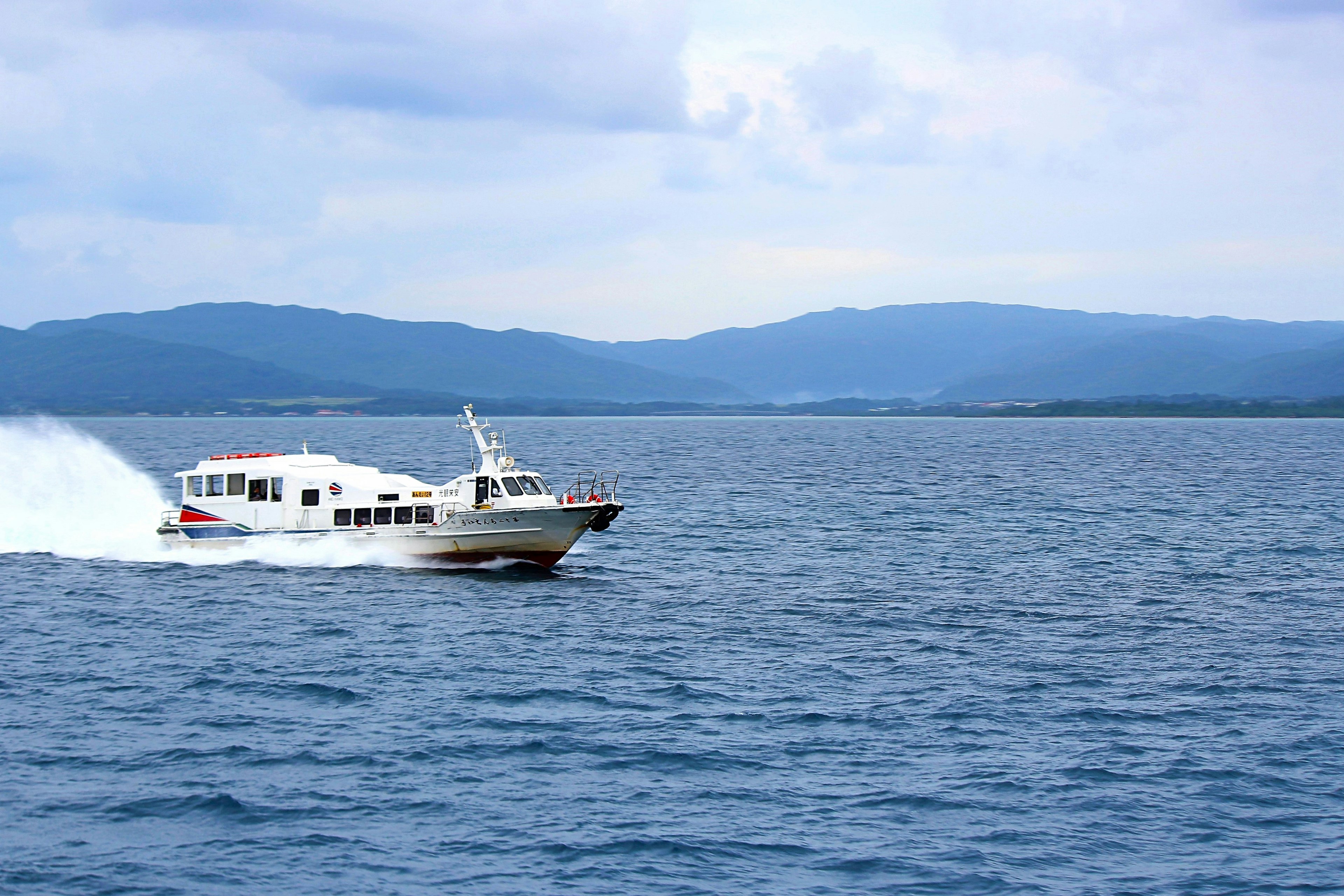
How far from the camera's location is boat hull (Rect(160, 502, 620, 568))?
46031 millimetres

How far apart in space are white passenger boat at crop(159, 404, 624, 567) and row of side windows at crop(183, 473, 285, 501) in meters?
0.03

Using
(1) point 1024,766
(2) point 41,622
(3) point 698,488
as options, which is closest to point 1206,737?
(1) point 1024,766

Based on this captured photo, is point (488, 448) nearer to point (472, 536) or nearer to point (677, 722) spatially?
point (472, 536)

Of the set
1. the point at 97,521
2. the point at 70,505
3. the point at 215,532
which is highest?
the point at 70,505

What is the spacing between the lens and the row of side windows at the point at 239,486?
1901 inches

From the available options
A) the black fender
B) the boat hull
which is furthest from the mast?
the black fender

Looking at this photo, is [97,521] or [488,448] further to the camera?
[97,521]

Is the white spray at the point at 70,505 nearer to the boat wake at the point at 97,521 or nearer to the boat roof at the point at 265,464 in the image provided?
the boat wake at the point at 97,521

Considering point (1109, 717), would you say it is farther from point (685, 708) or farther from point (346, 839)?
point (346, 839)

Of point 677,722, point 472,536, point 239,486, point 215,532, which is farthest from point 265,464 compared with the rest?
point 677,722

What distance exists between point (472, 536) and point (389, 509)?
3.77 meters

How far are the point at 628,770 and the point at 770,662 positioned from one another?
911cm

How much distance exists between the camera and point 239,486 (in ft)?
159

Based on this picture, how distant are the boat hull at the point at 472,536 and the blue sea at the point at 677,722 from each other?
3.27ft
